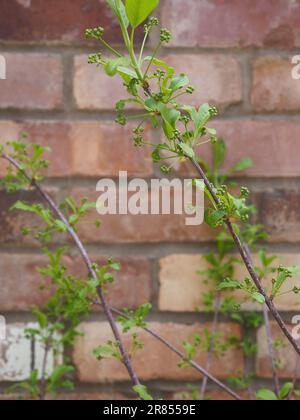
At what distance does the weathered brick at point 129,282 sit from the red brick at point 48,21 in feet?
0.95

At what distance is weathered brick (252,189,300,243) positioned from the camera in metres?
0.85

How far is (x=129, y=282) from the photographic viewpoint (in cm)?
86

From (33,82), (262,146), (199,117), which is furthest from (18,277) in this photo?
(199,117)

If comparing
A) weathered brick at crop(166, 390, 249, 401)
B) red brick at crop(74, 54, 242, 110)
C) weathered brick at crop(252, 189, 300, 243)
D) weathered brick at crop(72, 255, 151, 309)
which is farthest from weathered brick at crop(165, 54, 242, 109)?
weathered brick at crop(166, 390, 249, 401)

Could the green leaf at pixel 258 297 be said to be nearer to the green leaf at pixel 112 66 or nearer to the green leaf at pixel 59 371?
the green leaf at pixel 112 66

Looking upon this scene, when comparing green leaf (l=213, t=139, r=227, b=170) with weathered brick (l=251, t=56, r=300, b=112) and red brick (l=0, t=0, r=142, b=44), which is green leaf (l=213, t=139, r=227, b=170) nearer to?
weathered brick (l=251, t=56, r=300, b=112)

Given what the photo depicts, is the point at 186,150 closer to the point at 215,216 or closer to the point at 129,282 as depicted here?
the point at 215,216

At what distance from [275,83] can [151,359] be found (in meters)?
0.40

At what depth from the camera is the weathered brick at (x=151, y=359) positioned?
0.85 m

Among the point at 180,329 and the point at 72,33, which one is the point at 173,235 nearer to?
the point at 180,329
